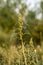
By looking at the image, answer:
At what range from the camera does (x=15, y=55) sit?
14.7ft

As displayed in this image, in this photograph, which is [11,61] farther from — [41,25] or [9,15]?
[41,25]

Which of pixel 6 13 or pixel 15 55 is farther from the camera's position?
pixel 6 13

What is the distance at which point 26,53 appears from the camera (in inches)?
165

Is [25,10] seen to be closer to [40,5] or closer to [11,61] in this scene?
[40,5]

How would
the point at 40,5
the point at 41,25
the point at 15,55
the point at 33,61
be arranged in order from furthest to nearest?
the point at 41,25 < the point at 40,5 < the point at 15,55 < the point at 33,61

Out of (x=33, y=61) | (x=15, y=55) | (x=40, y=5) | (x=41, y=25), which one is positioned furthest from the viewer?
(x=41, y=25)

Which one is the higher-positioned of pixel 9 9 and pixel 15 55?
pixel 9 9

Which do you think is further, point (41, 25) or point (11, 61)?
point (41, 25)

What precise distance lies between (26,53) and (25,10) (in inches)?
630

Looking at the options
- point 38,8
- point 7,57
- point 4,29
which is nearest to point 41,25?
point 38,8

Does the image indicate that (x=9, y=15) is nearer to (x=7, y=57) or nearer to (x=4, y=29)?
(x=4, y=29)

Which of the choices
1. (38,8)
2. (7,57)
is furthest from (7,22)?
(7,57)

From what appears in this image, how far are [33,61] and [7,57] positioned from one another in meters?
0.62

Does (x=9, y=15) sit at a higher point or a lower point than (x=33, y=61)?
higher
